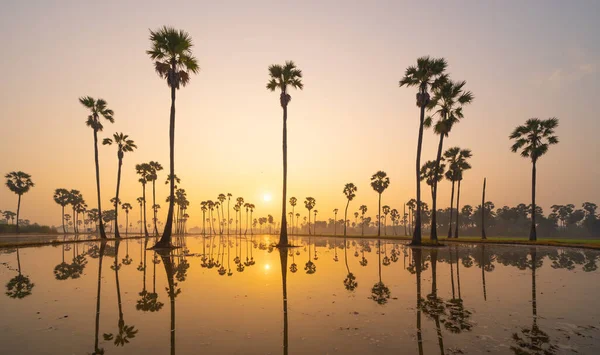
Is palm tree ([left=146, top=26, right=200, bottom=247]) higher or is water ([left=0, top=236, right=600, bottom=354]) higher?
palm tree ([left=146, top=26, right=200, bottom=247])

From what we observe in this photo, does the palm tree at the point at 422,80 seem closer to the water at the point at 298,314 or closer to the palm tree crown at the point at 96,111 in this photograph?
the water at the point at 298,314

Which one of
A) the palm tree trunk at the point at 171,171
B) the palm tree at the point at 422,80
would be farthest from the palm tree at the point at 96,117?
the palm tree at the point at 422,80

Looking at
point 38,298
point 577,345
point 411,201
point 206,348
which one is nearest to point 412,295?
point 577,345

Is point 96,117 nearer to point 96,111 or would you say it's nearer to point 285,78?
point 96,111

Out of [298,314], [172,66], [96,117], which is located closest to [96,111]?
[96,117]

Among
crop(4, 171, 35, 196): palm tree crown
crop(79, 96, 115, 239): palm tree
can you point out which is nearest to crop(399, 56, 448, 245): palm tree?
crop(79, 96, 115, 239): palm tree

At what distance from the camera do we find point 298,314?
7969 mm

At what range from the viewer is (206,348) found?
5.62 metres

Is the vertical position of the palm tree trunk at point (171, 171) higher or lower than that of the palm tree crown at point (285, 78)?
lower

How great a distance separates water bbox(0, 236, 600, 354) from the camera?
19.1 feet

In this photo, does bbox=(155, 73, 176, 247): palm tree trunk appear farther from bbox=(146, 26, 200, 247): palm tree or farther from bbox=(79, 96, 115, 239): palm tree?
bbox=(79, 96, 115, 239): palm tree

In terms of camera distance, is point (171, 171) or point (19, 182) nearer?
point (171, 171)

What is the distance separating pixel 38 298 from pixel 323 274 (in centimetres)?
→ 1108

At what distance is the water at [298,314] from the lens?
230 inches
